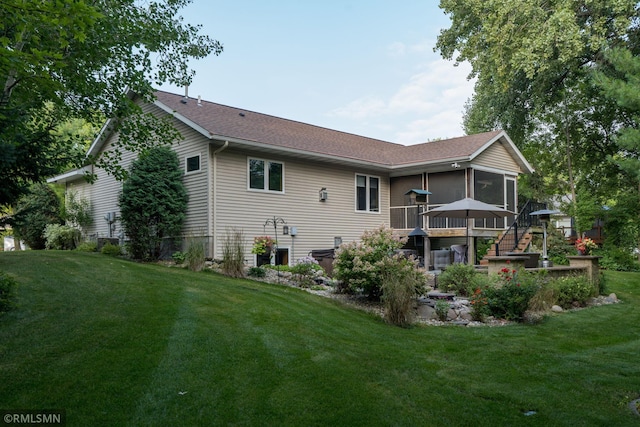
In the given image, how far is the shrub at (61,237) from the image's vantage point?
53.3ft

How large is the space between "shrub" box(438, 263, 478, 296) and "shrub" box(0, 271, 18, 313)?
24.3 feet

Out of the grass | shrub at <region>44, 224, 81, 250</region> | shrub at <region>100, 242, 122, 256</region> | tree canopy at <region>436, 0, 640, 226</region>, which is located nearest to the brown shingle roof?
tree canopy at <region>436, 0, 640, 226</region>

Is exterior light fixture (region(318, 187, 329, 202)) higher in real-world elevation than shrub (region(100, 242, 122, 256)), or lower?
higher

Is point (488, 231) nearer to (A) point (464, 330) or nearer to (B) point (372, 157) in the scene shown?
(B) point (372, 157)

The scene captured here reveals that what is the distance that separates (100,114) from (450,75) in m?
15.0

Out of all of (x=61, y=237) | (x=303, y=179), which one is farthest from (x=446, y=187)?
(x=61, y=237)

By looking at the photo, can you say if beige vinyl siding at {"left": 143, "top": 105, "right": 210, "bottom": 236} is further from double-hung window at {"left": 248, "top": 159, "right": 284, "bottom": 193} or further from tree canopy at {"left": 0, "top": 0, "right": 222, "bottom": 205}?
Answer: tree canopy at {"left": 0, "top": 0, "right": 222, "bottom": 205}

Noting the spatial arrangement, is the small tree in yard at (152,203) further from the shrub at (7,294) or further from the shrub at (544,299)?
the shrub at (544,299)

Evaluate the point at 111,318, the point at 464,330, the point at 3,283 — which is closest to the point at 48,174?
the point at 3,283

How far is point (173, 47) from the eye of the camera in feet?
37.1

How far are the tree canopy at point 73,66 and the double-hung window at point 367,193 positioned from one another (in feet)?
21.1

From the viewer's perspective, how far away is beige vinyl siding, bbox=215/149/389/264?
1214 cm

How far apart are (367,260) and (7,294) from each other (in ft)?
16.8

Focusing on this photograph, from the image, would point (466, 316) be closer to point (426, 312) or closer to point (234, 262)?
point (426, 312)
